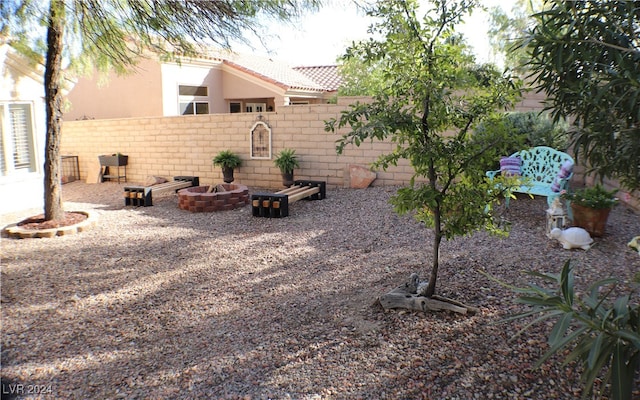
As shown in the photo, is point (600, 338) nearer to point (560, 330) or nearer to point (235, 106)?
point (560, 330)

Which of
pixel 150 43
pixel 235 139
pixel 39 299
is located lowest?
pixel 39 299

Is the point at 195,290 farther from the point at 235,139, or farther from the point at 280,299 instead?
the point at 235,139

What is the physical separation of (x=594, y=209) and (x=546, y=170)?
1.85 m

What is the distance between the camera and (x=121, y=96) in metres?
16.4

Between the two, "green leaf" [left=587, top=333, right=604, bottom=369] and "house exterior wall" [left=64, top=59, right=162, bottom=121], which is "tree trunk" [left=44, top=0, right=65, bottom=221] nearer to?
"green leaf" [left=587, top=333, right=604, bottom=369]

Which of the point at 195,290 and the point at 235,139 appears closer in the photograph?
the point at 195,290

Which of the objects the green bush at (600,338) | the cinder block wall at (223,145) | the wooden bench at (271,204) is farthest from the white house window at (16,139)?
the green bush at (600,338)

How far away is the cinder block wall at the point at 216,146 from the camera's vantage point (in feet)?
32.5

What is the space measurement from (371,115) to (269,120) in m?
7.26

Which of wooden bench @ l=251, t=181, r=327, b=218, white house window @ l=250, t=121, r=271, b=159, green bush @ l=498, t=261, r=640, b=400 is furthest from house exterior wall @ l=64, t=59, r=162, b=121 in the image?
green bush @ l=498, t=261, r=640, b=400

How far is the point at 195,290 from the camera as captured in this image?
15.3 feet

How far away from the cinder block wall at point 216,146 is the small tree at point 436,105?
18.9 ft

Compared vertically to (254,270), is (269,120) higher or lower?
higher

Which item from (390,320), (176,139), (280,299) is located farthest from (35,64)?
(390,320)
